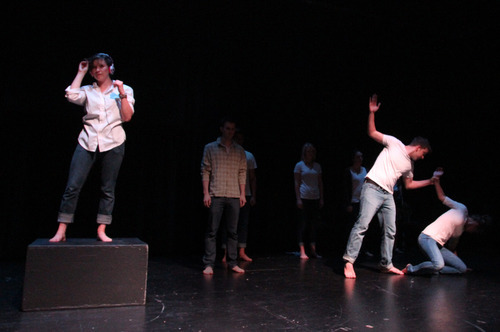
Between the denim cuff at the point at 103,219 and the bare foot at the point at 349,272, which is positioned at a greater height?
the denim cuff at the point at 103,219

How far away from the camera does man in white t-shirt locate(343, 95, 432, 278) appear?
10.7ft

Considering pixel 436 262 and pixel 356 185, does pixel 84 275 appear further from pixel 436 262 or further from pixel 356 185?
pixel 356 185

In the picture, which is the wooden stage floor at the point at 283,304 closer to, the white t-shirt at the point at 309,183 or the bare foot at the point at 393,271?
the bare foot at the point at 393,271

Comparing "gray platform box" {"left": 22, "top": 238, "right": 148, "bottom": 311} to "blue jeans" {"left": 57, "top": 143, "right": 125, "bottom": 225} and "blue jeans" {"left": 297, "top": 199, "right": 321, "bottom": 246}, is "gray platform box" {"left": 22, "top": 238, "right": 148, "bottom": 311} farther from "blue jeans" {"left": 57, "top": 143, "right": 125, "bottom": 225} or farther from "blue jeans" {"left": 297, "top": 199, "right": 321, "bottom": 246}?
"blue jeans" {"left": 297, "top": 199, "right": 321, "bottom": 246}

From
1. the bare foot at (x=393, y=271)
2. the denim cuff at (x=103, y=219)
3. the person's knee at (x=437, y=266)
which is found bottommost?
the bare foot at (x=393, y=271)

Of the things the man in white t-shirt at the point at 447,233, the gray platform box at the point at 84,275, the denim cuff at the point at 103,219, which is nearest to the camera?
the gray platform box at the point at 84,275

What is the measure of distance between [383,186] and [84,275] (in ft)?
7.94

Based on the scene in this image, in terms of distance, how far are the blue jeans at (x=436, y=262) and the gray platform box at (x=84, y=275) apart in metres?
2.48

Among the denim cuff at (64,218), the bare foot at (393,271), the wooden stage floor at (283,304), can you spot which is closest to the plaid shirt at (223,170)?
the wooden stage floor at (283,304)

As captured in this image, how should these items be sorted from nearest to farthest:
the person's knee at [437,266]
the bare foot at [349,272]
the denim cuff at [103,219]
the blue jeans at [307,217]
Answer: the denim cuff at [103,219], the bare foot at [349,272], the person's knee at [437,266], the blue jeans at [307,217]

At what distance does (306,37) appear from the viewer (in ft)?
16.9

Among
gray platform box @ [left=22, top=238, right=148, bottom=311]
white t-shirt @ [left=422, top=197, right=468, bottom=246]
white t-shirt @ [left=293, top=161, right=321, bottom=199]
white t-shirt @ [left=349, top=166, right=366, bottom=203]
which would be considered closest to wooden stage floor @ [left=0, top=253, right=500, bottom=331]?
gray platform box @ [left=22, top=238, right=148, bottom=311]

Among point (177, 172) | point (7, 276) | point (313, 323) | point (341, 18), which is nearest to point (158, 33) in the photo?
point (177, 172)

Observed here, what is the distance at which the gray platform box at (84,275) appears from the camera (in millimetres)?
2049
